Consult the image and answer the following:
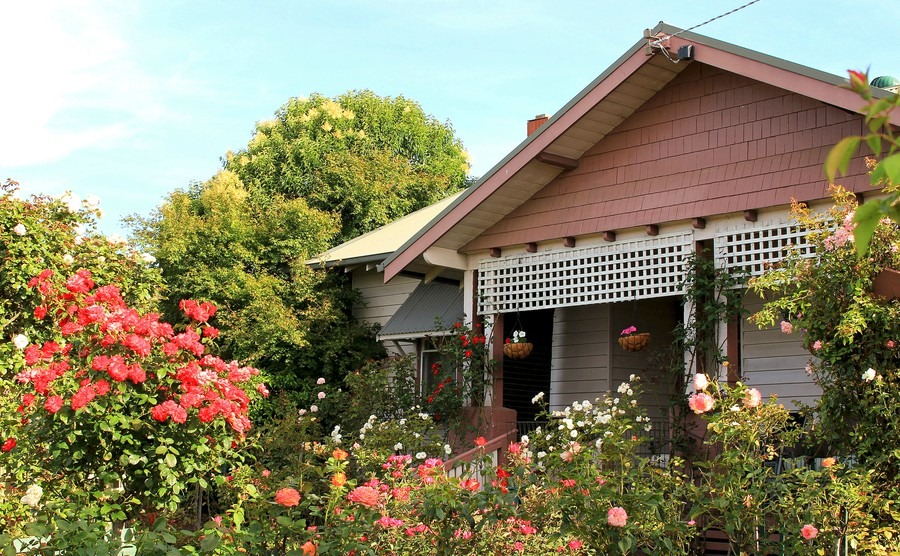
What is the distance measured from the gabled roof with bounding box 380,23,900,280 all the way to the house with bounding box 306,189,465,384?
116 centimetres

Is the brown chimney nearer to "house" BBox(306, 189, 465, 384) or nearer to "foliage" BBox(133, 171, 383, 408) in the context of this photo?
"house" BBox(306, 189, 465, 384)

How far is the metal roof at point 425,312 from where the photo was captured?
550 inches

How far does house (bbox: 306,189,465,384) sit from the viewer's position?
13.9 metres

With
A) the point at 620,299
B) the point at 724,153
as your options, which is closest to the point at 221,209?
the point at 620,299

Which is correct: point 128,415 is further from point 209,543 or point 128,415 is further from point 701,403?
point 701,403

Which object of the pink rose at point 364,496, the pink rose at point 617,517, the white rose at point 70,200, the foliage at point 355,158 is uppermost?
the foliage at point 355,158

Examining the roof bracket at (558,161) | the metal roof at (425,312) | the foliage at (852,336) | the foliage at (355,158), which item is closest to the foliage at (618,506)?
the foliage at (852,336)

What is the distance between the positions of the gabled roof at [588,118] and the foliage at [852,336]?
1.56m

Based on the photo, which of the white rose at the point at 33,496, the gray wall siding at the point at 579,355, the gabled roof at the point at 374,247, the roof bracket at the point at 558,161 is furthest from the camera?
the gabled roof at the point at 374,247

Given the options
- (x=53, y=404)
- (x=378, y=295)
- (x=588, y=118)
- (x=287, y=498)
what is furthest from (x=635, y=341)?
(x=53, y=404)

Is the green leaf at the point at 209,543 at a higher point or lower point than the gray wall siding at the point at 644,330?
lower

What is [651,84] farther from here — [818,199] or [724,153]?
[818,199]

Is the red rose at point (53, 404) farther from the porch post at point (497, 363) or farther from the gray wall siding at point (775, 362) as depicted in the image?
the gray wall siding at point (775, 362)

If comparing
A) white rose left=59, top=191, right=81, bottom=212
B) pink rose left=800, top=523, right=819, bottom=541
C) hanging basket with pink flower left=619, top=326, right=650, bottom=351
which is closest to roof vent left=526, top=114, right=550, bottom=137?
hanging basket with pink flower left=619, top=326, right=650, bottom=351
